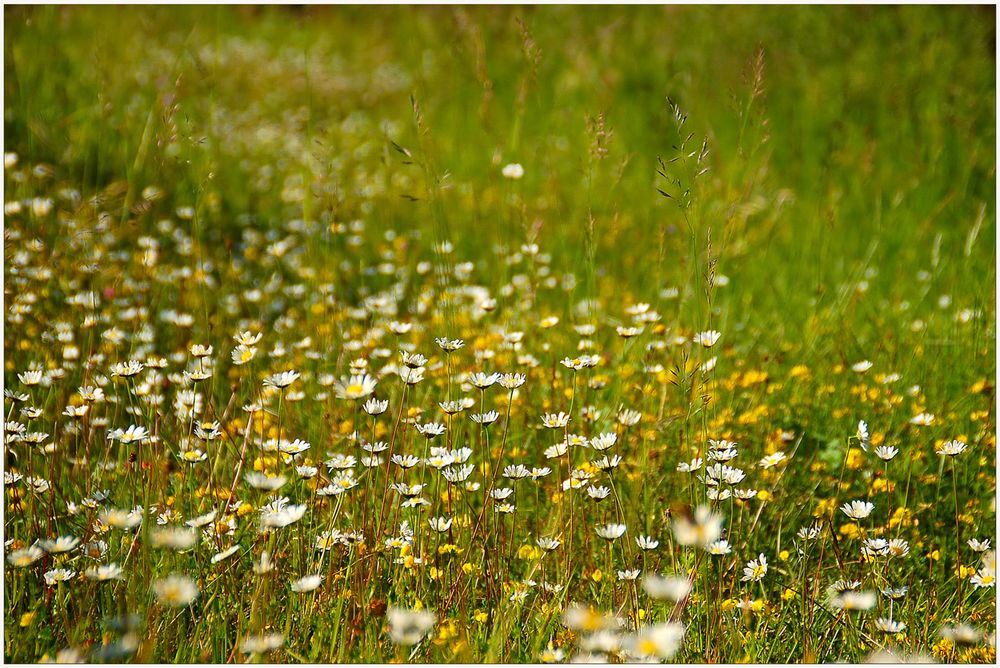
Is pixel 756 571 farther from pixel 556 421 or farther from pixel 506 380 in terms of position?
pixel 506 380

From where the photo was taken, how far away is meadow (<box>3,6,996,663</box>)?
5.17 ft

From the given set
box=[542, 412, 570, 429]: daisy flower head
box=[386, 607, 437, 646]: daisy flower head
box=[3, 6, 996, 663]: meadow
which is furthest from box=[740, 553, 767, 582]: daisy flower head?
box=[386, 607, 437, 646]: daisy flower head

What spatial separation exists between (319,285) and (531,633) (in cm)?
175

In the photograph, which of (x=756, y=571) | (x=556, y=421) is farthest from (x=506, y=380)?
(x=756, y=571)

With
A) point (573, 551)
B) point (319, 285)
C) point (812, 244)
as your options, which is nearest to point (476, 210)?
point (319, 285)

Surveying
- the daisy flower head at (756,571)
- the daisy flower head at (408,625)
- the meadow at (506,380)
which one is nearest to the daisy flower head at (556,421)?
the meadow at (506,380)

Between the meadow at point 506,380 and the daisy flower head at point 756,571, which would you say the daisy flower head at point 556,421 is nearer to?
the meadow at point 506,380

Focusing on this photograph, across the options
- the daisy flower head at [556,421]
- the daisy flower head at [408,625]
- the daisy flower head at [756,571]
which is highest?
the daisy flower head at [556,421]

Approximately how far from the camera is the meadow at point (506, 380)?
1575mm

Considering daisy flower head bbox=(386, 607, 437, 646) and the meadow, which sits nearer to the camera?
daisy flower head bbox=(386, 607, 437, 646)

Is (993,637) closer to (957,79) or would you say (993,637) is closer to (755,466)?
(755,466)

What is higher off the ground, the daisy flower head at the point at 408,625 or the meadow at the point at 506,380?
the meadow at the point at 506,380

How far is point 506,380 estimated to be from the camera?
1.76 metres

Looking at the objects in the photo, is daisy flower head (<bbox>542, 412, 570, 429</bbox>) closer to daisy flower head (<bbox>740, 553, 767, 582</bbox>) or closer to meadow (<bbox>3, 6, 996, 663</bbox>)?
meadow (<bbox>3, 6, 996, 663</bbox>)
